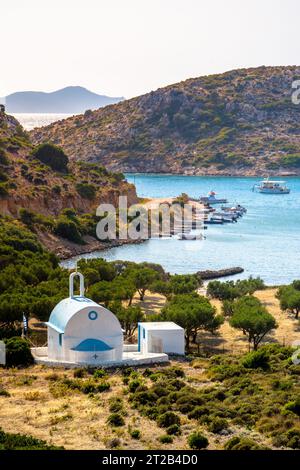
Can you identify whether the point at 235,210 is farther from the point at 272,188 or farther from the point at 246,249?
the point at 272,188

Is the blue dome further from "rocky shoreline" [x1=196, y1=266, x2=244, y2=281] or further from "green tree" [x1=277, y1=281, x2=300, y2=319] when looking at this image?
"rocky shoreline" [x1=196, y1=266, x2=244, y2=281]

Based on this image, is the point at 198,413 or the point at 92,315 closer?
the point at 198,413

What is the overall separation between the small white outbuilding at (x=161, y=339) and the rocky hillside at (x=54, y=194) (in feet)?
148

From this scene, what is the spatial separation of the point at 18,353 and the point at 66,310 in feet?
7.80

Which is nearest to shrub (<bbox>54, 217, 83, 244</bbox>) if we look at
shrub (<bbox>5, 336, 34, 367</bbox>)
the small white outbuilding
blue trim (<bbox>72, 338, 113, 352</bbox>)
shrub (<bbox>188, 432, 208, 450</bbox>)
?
the small white outbuilding

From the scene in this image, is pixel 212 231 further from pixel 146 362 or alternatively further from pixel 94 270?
pixel 146 362

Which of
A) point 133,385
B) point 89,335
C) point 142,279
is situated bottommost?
point 133,385

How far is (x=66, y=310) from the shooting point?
38.2m

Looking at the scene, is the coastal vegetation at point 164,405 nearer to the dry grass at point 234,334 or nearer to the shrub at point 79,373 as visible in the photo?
the shrub at point 79,373

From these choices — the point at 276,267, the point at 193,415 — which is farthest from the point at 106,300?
the point at 276,267

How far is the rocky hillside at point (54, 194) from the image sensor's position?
297 ft

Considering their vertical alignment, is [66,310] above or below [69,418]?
above

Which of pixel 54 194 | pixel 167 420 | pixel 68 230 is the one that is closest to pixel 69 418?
pixel 167 420

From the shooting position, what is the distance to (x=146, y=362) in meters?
38.0
